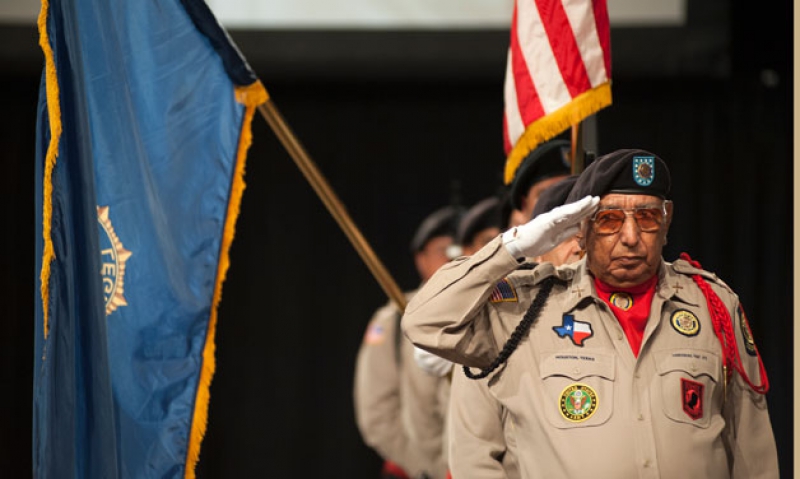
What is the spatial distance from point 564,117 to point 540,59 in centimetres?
20

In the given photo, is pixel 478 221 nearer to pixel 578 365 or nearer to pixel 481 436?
pixel 481 436

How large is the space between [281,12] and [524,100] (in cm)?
306

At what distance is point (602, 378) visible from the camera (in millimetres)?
2508

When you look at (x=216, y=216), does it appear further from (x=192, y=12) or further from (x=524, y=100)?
(x=524, y=100)

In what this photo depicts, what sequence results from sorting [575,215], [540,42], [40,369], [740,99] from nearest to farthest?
[575,215] → [40,369] → [540,42] → [740,99]

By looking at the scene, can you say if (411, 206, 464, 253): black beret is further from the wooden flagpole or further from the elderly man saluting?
the elderly man saluting

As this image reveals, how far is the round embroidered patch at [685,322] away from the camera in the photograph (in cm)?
255

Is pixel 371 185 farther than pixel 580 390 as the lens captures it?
Yes

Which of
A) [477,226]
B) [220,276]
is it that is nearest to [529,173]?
[220,276]

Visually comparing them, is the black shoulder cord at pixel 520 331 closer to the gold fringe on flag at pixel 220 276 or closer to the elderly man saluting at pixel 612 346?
the elderly man saluting at pixel 612 346

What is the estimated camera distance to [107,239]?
313 centimetres

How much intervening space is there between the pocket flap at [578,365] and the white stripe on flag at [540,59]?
3.58 feet

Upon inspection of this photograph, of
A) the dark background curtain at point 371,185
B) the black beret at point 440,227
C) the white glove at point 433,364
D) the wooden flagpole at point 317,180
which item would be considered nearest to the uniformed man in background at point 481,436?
the wooden flagpole at point 317,180

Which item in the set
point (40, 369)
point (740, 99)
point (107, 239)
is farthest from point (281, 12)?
point (40, 369)
